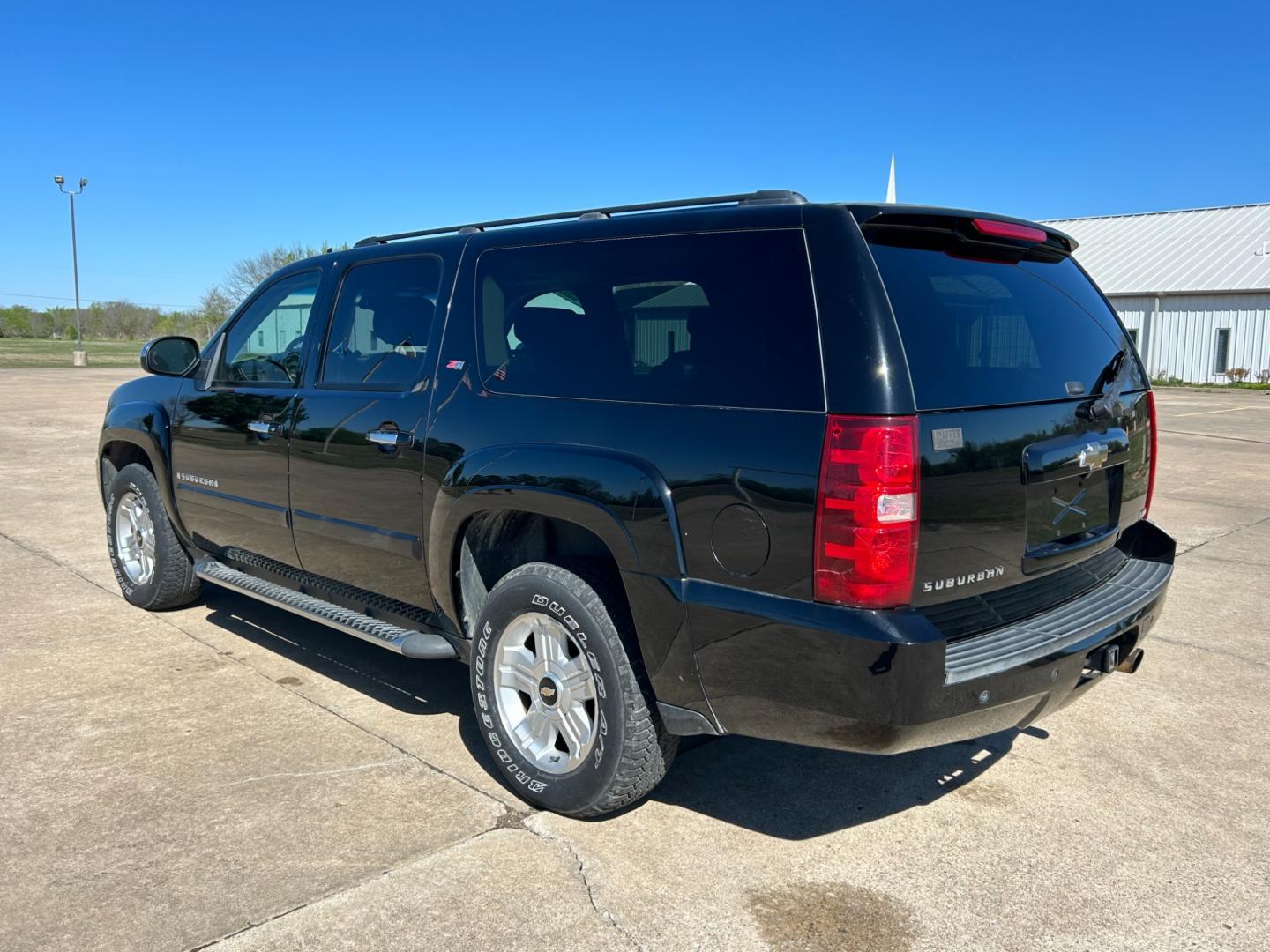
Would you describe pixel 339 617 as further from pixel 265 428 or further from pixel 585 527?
pixel 585 527

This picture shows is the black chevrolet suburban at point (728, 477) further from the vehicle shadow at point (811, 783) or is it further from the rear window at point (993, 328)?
the vehicle shadow at point (811, 783)

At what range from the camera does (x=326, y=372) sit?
447 centimetres

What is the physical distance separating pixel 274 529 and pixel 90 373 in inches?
1380

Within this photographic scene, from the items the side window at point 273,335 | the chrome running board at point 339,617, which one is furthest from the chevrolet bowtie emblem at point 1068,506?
the side window at point 273,335

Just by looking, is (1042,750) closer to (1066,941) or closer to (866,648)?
(1066,941)

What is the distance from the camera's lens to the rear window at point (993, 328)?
290 centimetres

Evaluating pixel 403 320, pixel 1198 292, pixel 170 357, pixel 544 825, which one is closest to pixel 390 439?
pixel 403 320

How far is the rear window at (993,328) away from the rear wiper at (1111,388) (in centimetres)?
3

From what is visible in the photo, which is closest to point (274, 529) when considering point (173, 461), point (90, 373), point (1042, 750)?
point (173, 461)

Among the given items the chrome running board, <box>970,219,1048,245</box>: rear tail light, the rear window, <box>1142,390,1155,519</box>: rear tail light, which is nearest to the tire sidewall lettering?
the chrome running board

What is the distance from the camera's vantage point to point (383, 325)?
4309mm

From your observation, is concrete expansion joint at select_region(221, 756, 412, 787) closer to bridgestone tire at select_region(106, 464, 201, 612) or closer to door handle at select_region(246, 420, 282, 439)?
door handle at select_region(246, 420, 282, 439)

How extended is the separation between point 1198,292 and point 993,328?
1513 inches

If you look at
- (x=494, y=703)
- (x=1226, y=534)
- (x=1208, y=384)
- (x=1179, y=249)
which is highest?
(x=1179, y=249)
